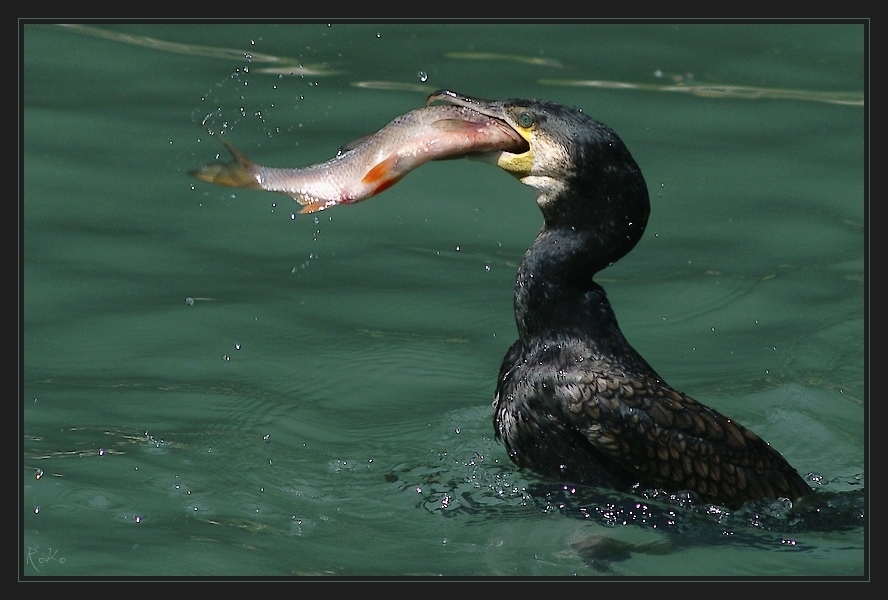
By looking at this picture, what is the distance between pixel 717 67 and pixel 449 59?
1789 millimetres

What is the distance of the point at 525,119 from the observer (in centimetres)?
509

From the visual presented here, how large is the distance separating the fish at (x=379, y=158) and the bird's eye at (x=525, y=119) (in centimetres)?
5

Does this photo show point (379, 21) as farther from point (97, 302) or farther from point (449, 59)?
point (97, 302)

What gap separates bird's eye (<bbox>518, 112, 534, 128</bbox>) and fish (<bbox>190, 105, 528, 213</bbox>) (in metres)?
0.05

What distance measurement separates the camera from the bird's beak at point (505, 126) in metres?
5.08

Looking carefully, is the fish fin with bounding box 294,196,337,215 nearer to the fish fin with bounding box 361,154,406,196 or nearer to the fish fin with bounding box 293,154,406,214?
the fish fin with bounding box 293,154,406,214

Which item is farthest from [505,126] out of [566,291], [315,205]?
[315,205]

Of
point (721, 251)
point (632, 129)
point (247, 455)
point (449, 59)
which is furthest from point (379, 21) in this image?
point (247, 455)

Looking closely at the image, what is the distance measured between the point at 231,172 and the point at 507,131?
1081 millimetres

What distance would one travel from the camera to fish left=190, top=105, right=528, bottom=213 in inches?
178

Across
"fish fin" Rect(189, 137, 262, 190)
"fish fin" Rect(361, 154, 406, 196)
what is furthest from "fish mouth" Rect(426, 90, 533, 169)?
"fish fin" Rect(189, 137, 262, 190)

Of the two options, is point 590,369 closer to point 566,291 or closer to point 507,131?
point 566,291

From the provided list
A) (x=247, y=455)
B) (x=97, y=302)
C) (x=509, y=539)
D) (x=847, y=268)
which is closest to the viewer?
(x=509, y=539)

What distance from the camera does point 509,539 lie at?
16.9 ft
